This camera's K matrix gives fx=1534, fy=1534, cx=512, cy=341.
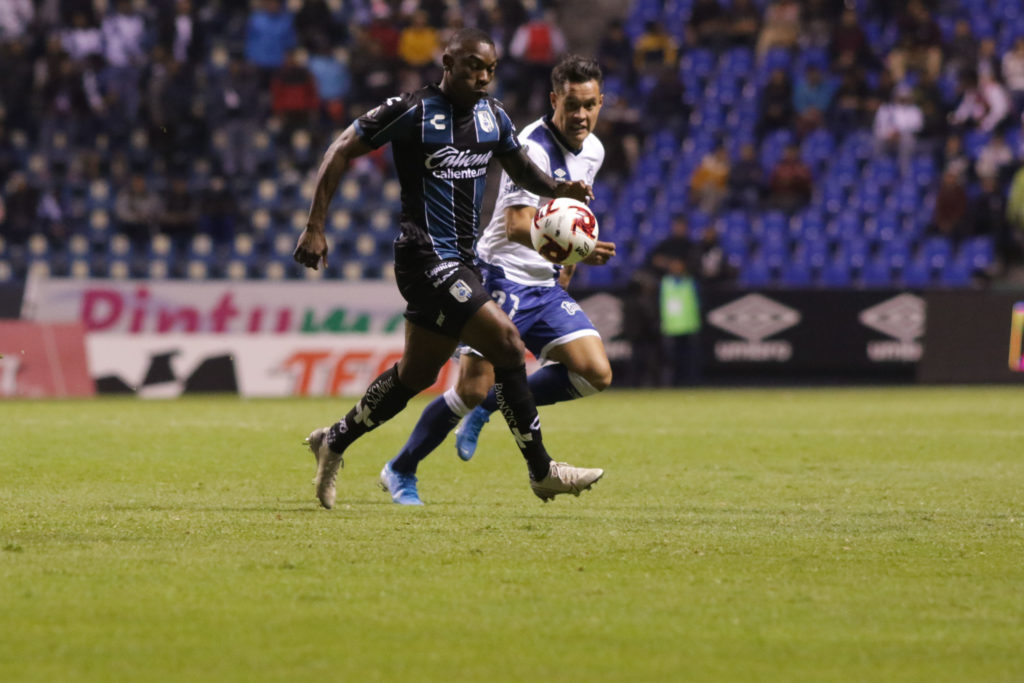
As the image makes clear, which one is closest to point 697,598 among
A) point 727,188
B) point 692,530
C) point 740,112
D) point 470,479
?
point 692,530

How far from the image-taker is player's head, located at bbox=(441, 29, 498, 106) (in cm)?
707

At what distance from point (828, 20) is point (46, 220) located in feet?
39.4

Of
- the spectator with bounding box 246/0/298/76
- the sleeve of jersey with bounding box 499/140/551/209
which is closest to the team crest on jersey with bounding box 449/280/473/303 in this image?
the sleeve of jersey with bounding box 499/140/551/209

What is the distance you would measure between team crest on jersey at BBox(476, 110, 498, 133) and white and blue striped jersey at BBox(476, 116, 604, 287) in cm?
97

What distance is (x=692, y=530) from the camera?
22.7ft

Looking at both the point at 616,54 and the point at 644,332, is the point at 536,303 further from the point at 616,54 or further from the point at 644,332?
the point at 616,54

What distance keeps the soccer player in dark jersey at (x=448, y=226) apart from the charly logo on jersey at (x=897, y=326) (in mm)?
13103

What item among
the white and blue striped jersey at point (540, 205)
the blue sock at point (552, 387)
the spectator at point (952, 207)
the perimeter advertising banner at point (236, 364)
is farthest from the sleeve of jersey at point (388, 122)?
the spectator at point (952, 207)

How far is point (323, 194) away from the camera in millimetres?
6852

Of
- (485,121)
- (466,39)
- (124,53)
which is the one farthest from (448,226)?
(124,53)

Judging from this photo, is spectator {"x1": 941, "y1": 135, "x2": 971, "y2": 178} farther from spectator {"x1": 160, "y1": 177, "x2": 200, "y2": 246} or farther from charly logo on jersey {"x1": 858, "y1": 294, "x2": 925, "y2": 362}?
spectator {"x1": 160, "y1": 177, "x2": 200, "y2": 246}

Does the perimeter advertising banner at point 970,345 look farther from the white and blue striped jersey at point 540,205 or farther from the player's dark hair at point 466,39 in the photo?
the player's dark hair at point 466,39

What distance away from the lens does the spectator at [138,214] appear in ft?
69.6

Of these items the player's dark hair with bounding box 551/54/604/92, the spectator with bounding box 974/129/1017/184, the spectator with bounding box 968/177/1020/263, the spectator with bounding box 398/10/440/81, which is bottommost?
the spectator with bounding box 968/177/1020/263
